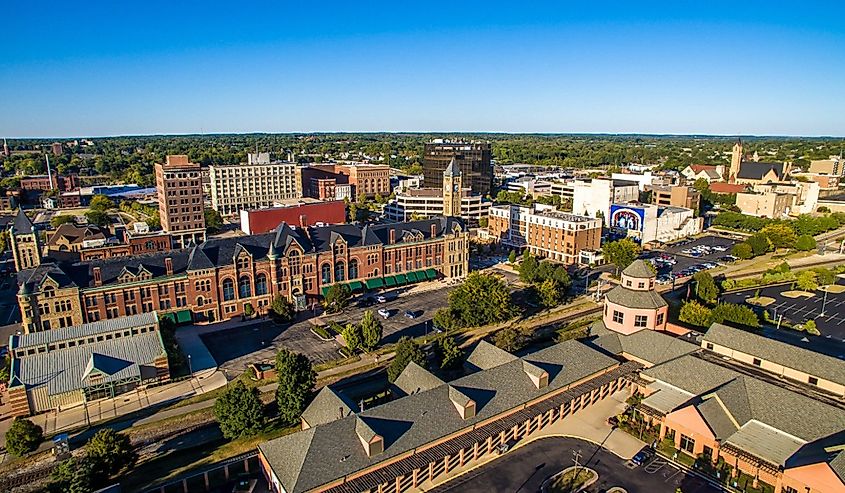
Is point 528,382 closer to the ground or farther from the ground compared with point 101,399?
farther from the ground

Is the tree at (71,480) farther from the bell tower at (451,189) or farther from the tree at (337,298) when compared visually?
the bell tower at (451,189)

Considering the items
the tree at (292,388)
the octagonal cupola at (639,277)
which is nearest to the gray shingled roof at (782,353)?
the octagonal cupola at (639,277)

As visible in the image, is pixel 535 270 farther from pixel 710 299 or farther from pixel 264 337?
pixel 264 337

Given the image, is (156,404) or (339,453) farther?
(156,404)

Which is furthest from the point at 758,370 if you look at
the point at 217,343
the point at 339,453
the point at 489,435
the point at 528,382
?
the point at 217,343

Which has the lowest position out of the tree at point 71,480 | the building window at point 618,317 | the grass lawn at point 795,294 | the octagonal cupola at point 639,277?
the grass lawn at point 795,294

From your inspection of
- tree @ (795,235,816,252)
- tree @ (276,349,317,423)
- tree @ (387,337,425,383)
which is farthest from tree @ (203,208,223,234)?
tree @ (795,235,816,252)
